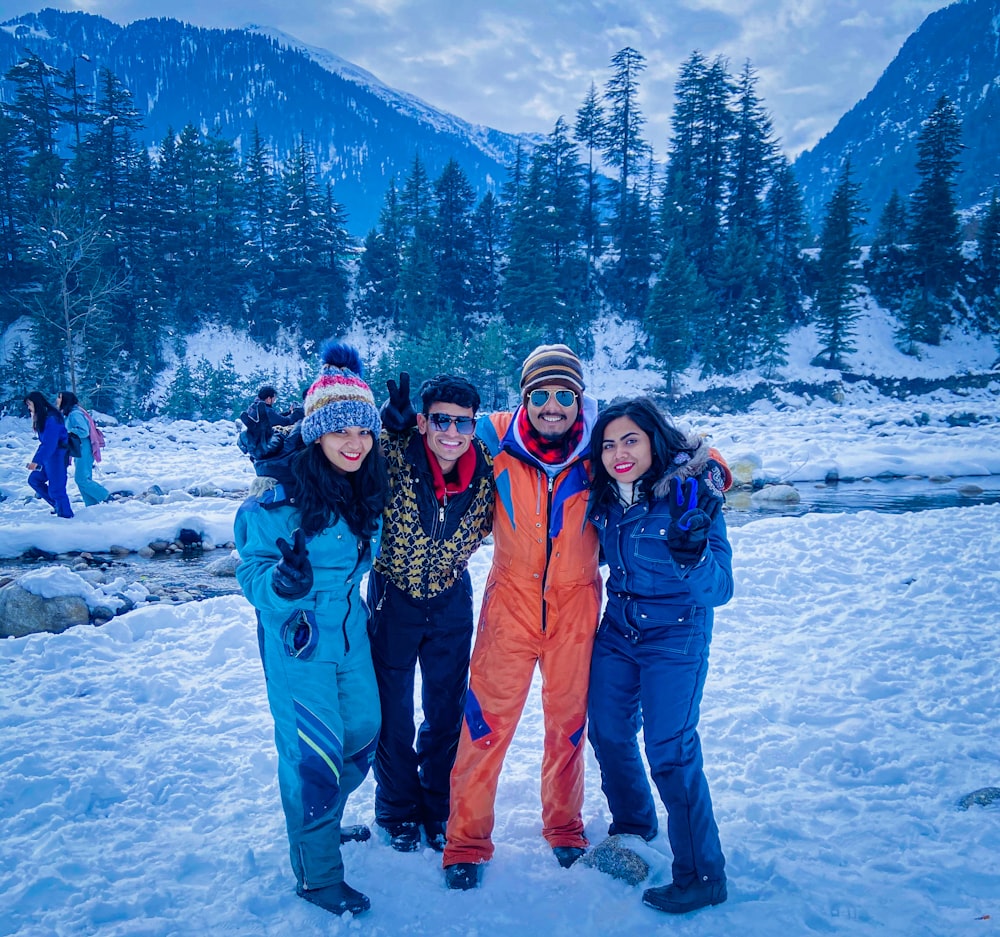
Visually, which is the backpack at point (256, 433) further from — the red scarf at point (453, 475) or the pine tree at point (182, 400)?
the pine tree at point (182, 400)

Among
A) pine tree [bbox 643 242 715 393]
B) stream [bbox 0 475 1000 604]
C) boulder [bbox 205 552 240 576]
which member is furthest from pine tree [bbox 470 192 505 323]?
boulder [bbox 205 552 240 576]

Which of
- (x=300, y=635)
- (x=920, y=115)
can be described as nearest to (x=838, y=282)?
(x=300, y=635)

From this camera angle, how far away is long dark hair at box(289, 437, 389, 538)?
2.46 meters

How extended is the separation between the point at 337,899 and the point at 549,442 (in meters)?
2.24

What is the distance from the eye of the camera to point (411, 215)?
34594 millimetres

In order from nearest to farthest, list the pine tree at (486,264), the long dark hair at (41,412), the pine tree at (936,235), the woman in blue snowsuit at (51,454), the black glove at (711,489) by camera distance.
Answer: the black glove at (711,489) < the woman in blue snowsuit at (51,454) < the long dark hair at (41,412) < the pine tree at (936,235) < the pine tree at (486,264)

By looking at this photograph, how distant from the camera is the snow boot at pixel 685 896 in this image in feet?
7.98

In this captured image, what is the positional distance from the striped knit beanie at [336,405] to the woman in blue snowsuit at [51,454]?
925cm

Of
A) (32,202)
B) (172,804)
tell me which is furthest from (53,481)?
(32,202)

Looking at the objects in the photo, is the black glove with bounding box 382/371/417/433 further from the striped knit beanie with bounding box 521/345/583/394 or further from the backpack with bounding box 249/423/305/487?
the striped knit beanie with bounding box 521/345/583/394

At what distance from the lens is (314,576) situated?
2.49 m

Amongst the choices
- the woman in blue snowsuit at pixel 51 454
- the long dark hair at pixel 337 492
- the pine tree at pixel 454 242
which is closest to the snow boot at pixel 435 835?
the long dark hair at pixel 337 492

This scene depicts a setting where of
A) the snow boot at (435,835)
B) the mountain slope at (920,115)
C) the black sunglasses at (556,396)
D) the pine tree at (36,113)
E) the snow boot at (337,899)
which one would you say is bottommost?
the snow boot at (435,835)

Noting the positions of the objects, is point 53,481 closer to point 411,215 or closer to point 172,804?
point 172,804
